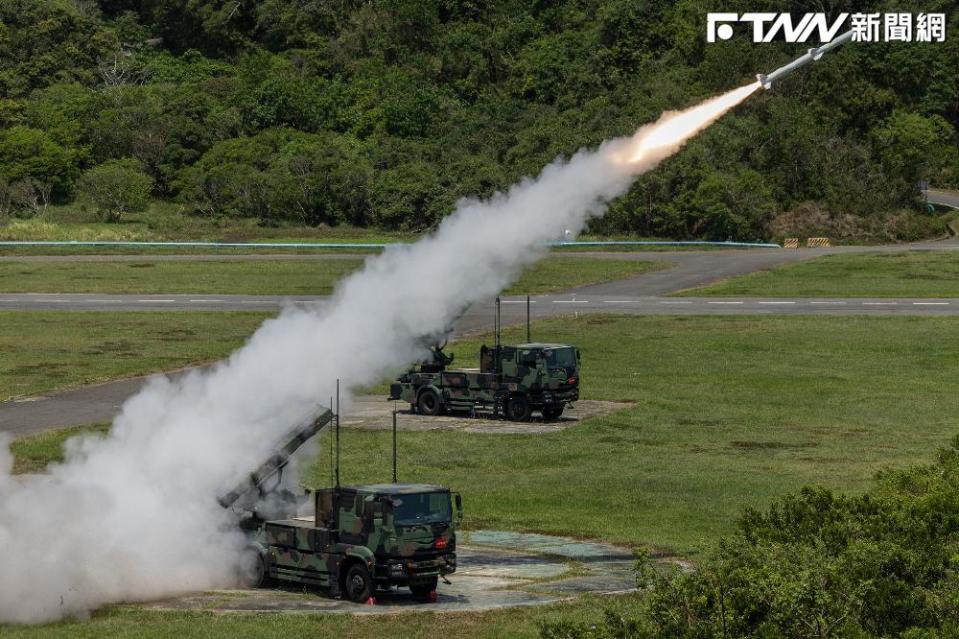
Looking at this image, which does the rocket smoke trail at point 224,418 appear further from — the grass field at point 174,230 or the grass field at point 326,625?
the grass field at point 174,230

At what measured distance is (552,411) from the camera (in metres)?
65.4

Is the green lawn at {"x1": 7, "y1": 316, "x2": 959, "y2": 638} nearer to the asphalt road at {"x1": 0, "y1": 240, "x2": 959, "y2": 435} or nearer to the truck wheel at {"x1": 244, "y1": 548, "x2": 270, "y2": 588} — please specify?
the truck wheel at {"x1": 244, "y1": 548, "x2": 270, "y2": 588}

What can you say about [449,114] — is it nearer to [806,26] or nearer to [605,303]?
[806,26]

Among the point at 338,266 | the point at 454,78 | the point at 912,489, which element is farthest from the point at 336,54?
the point at 912,489

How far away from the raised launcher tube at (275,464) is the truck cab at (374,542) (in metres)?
3.06

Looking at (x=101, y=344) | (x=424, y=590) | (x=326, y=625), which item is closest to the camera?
(x=326, y=625)

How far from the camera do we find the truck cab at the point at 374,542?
3609 centimetres

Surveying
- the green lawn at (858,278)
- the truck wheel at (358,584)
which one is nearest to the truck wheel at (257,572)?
the truck wheel at (358,584)

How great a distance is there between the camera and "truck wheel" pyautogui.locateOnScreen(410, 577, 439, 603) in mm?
36594

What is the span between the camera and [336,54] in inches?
7352

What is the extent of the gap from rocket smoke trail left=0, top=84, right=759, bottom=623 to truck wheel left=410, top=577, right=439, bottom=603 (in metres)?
5.26

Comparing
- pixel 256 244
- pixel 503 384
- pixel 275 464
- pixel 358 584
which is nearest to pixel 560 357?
pixel 503 384

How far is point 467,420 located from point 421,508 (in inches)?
1167

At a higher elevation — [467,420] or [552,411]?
[552,411]
